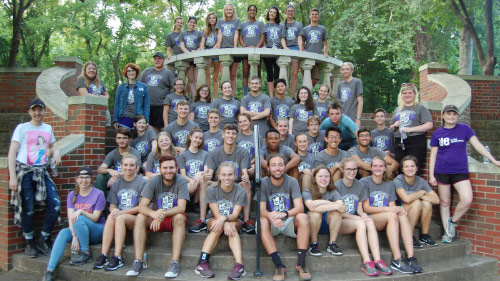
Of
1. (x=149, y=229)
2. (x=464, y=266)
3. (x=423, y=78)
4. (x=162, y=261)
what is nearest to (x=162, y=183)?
(x=149, y=229)

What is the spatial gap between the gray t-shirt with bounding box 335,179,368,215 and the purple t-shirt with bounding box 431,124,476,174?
4.30 feet

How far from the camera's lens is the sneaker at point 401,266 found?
448 centimetres

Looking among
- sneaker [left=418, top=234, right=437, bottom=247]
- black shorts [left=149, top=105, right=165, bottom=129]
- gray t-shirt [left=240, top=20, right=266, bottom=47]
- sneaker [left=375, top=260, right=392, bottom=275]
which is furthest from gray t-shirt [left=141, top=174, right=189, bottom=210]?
gray t-shirt [left=240, top=20, right=266, bottom=47]

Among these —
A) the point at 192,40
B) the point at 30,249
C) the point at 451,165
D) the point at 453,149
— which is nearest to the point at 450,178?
the point at 451,165

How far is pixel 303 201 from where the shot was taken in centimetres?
502

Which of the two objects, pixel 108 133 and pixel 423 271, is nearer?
pixel 423 271

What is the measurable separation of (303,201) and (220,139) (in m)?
1.74

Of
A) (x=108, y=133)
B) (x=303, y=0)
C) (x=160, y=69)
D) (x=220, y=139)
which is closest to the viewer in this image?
(x=220, y=139)

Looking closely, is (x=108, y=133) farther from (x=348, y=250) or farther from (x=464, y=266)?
(x=464, y=266)

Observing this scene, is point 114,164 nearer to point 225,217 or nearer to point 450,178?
point 225,217

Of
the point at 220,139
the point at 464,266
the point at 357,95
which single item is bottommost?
the point at 464,266

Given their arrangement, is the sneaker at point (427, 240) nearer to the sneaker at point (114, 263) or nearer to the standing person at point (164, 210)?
the standing person at point (164, 210)

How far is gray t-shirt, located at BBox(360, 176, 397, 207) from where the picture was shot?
201 inches

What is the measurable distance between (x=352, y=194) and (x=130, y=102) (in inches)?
157
